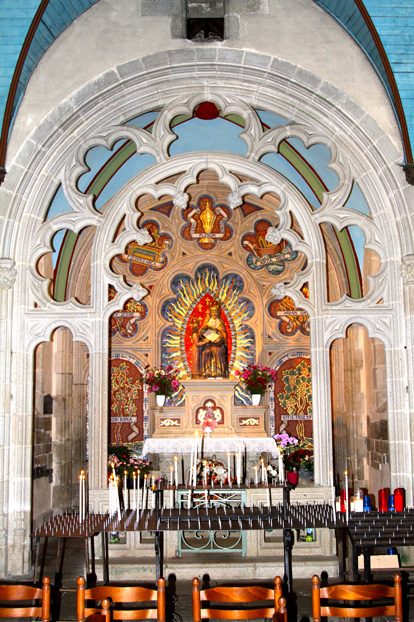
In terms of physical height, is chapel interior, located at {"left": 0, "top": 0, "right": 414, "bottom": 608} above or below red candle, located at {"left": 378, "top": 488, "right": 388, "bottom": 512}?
above

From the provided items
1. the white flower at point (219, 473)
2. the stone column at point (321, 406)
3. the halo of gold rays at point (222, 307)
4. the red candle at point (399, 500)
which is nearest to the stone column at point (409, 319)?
the stone column at point (321, 406)

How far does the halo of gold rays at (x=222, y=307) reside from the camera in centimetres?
1428

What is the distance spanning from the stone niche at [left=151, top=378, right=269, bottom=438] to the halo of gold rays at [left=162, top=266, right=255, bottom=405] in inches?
45.6

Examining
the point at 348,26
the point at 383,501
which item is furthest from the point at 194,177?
the point at 383,501

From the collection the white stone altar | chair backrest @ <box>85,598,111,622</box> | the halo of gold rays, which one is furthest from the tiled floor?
the halo of gold rays

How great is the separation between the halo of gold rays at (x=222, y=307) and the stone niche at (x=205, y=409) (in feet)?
3.80

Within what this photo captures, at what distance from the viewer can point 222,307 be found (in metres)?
14.5

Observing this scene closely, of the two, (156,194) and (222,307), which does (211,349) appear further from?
(156,194)

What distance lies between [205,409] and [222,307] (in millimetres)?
2582

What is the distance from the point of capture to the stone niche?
1269 cm

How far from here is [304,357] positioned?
46.7 feet

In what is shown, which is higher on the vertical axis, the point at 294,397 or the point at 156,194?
the point at 156,194

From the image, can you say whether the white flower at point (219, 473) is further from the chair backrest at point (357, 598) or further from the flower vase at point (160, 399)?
the chair backrest at point (357, 598)

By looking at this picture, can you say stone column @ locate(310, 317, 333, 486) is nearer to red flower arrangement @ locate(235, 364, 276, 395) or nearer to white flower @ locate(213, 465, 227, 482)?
white flower @ locate(213, 465, 227, 482)
